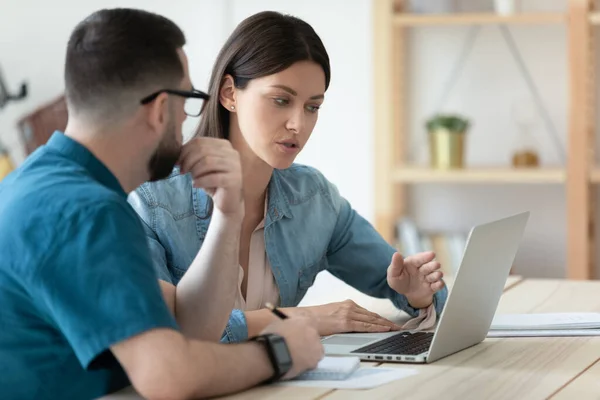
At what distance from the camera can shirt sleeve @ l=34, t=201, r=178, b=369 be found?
1.33 meters

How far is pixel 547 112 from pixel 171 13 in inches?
66.6

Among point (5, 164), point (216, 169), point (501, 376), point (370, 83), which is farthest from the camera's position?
point (370, 83)

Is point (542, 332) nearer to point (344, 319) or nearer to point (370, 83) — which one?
point (344, 319)

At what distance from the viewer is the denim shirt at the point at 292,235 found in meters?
2.07

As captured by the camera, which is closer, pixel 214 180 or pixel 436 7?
pixel 214 180

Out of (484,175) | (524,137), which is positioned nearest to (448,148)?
(484,175)

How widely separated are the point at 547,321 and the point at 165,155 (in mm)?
→ 910

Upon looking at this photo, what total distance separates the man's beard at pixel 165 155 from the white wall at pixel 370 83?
8.87 ft

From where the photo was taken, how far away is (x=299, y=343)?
1.55 m

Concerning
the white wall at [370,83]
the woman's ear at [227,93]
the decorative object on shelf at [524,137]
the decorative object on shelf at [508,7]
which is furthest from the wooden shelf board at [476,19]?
the woman's ear at [227,93]

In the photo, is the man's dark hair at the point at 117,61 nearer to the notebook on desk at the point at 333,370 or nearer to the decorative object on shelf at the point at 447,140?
the notebook on desk at the point at 333,370

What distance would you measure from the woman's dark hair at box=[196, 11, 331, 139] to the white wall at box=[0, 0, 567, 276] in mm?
2001

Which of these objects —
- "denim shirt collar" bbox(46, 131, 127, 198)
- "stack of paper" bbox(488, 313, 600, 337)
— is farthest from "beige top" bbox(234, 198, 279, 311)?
"denim shirt collar" bbox(46, 131, 127, 198)

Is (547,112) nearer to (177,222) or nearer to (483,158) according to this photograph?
(483,158)
